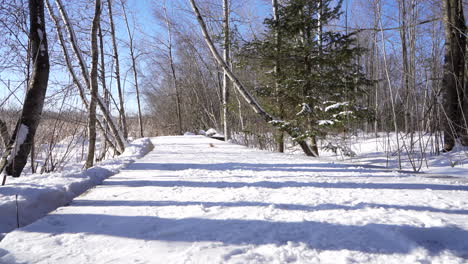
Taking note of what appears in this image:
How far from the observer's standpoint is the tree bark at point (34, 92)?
3289mm

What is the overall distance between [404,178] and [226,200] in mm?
1559

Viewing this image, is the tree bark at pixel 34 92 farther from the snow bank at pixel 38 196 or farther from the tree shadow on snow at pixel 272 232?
the tree shadow on snow at pixel 272 232

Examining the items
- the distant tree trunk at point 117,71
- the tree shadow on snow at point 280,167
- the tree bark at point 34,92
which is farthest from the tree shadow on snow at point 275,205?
the distant tree trunk at point 117,71

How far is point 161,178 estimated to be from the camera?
2.26 meters

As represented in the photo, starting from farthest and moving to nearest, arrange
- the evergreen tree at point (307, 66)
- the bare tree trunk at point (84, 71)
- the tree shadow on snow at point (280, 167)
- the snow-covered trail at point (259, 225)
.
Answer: the evergreen tree at point (307, 66), the bare tree trunk at point (84, 71), the tree shadow on snow at point (280, 167), the snow-covered trail at point (259, 225)

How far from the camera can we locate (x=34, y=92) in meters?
3.34

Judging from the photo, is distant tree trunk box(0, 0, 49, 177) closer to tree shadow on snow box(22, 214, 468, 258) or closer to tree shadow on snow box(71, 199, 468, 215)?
tree shadow on snow box(71, 199, 468, 215)

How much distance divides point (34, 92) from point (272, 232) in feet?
12.9

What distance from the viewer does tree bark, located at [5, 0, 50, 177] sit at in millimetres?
3289

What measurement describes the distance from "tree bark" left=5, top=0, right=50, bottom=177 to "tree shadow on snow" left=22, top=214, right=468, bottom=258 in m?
2.85

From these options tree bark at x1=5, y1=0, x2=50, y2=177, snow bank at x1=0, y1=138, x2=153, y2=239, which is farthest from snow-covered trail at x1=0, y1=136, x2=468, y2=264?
tree bark at x1=5, y1=0, x2=50, y2=177

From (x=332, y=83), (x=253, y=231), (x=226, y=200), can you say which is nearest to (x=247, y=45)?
(x=332, y=83)

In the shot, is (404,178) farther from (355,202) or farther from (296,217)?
(296,217)

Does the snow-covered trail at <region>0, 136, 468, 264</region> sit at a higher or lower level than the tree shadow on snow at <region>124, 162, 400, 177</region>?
lower
